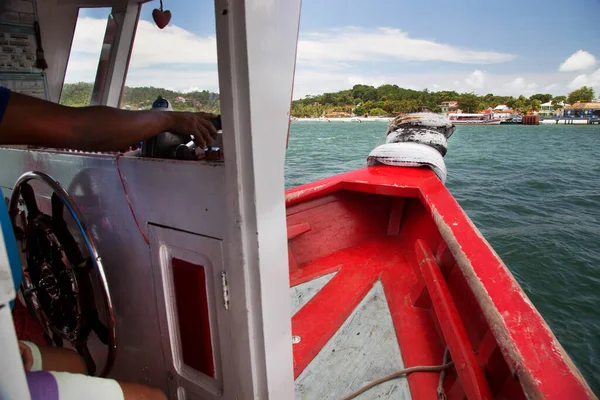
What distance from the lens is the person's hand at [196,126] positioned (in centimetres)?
89

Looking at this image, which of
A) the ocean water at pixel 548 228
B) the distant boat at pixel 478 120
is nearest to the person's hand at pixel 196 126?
the ocean water at pixel 548 228

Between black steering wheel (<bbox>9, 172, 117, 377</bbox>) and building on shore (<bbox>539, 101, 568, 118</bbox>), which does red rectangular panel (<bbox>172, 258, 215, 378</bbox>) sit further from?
building on shore (<bbox>539, 101, 568, 118</bbox>)

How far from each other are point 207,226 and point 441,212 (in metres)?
1.64

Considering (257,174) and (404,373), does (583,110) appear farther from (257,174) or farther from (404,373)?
(257,174)

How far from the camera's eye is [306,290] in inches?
94.8

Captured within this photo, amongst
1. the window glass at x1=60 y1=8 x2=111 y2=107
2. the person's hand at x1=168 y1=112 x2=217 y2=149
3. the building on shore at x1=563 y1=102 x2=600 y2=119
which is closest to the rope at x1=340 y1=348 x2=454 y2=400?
the person's hand at x1=168 y1=112 x2=217 y2=149

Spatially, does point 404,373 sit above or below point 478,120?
above

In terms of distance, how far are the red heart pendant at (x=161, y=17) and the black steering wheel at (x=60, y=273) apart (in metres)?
0.74

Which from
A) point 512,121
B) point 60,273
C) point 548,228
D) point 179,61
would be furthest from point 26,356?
point 512,121

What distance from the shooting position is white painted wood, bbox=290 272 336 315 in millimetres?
2264

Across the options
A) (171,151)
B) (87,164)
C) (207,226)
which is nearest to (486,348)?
(207,226)

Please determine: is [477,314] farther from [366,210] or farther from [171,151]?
[171,151]

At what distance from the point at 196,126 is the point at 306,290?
1.73 meters

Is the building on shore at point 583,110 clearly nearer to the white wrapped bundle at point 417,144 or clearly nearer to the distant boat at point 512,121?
the distant boat at point 512,121
